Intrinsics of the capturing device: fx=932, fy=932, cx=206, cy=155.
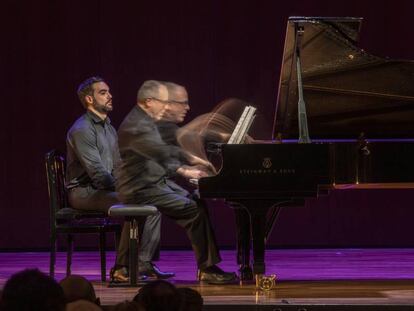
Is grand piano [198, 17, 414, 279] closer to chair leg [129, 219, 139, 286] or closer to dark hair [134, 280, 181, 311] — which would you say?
chair leg [129, 219, 139, 286]

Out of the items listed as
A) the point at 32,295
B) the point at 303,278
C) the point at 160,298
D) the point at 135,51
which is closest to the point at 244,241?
the point at 303,278

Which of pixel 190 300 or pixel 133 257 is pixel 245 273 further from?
pixel 190 300

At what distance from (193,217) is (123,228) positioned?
0.46 metres

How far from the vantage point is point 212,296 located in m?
5.11

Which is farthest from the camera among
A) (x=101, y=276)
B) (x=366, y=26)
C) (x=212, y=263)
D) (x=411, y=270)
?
(x=366, y=26)

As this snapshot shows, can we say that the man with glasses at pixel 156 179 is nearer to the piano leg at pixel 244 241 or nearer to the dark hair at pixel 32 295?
the piano leg at pixel 244 241

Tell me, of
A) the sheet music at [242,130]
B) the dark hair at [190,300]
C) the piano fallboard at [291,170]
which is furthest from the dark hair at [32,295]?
the sheet music at [242,130]

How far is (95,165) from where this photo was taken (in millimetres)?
6184

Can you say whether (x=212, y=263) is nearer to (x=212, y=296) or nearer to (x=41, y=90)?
(x=212, y=296)

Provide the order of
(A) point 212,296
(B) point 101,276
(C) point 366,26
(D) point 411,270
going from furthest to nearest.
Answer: (C) point 366,26, (D) point 411,270, (B) point 101,276, (A) point 212,296

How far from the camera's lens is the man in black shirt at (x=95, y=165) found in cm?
607

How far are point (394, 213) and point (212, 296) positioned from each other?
13.2ft

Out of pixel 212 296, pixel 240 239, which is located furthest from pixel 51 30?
pixel 212 296

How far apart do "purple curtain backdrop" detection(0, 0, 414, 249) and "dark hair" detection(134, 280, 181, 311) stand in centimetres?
573
